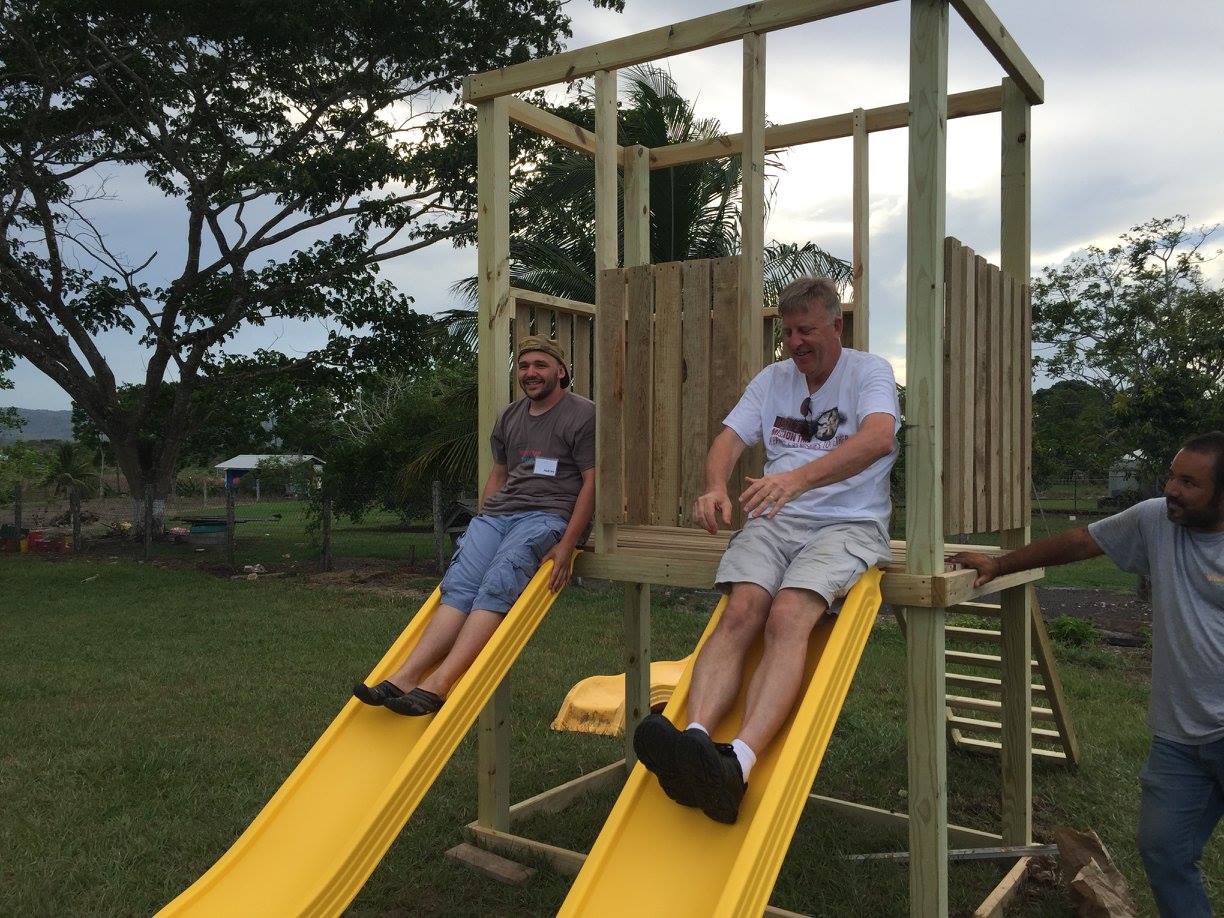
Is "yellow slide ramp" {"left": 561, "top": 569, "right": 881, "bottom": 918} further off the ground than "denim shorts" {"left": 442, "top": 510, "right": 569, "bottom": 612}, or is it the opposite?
"denim shorts" {"left": 442, "top": 510, "right": 569, "bottom": 612}

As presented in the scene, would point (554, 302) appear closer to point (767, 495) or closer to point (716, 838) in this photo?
point (767, 495)

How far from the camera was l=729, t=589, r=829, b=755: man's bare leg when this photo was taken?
3.02 metres

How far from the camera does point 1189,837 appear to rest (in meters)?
3.01

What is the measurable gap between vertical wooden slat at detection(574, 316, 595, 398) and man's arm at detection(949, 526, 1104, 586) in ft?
8.05

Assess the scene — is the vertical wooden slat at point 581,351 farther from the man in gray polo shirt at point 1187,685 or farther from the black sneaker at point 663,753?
the man in gray polo shirt at point 1187,685

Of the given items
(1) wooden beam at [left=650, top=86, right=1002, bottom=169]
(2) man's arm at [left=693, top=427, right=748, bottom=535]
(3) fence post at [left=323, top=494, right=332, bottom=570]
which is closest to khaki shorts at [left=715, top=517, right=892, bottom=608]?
(2) man's arm at [left=693, top=427, right=748, bottom=535]

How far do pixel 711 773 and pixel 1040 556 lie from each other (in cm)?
162

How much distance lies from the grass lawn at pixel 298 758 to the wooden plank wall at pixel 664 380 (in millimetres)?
1808

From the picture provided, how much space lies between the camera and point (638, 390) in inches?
164

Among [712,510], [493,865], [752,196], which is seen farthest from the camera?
[493,865]

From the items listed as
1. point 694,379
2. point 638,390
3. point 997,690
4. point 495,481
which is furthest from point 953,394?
point 997,690

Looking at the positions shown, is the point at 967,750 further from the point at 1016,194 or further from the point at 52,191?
the point at 52,191

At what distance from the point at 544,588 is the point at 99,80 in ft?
47.8

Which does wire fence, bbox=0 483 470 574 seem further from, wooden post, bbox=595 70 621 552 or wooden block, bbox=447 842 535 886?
wooden post, bbox=595 70 621 552
